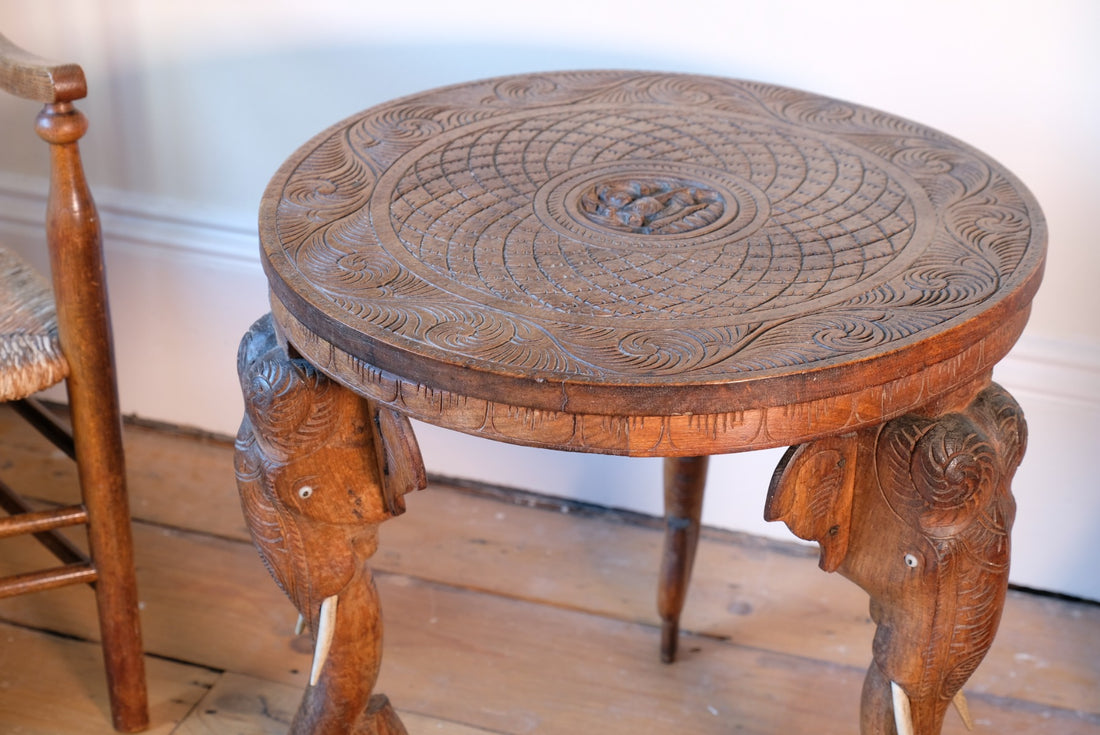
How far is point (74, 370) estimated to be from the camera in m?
1.08

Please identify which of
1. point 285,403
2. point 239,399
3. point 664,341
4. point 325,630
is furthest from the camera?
point 239,399

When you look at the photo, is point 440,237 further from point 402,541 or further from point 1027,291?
point 402,541

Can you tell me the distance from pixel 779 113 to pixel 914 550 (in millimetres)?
495

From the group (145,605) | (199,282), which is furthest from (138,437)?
(145,605)

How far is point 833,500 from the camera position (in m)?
0.87

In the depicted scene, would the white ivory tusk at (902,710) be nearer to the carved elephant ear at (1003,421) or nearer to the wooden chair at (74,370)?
the carved elephant ear at (1003,421)

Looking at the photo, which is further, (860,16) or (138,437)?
(138,437)

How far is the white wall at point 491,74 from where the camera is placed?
128cm

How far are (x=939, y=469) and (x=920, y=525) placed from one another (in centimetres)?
5

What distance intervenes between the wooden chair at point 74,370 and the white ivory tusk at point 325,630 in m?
0.29

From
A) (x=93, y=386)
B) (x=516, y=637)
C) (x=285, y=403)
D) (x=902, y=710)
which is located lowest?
(x=516, y=637)

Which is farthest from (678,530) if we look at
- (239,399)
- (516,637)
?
(239,399)

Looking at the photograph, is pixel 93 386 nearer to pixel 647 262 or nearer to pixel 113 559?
pixel 113 559

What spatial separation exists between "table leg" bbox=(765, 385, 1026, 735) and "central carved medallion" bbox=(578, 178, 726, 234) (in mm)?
226
